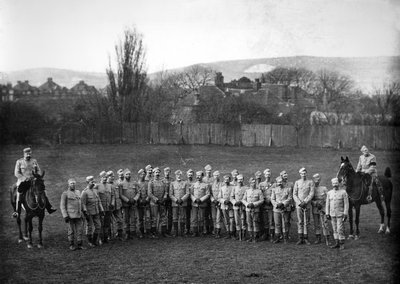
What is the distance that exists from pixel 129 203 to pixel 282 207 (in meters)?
3.98

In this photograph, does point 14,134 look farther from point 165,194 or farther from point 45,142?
point 165,194

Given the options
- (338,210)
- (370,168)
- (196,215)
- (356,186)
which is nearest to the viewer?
(338,210)

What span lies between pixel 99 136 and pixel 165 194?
63.0 feet

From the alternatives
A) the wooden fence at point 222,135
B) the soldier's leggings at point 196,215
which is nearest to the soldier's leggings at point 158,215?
the soldier's leggings at point 196,215

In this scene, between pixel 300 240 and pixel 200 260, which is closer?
pixel 200 260

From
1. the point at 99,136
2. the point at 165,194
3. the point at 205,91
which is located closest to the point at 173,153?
the point at 99,136

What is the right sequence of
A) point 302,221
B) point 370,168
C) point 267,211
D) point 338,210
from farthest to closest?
1. point 370,168
2. point 267,211
3. point 302,221
4. point 338,210

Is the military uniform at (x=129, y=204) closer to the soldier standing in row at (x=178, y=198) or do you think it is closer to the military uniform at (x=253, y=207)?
the soldier standing in row at (x=178, y=198)

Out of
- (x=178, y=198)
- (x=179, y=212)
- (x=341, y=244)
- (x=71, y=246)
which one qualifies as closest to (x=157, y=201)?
(x=178, y=198)

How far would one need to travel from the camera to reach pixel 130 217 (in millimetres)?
13086

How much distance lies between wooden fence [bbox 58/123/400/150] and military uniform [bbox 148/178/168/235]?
60.4 feet

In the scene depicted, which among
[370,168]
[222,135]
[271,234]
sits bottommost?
[271,234]

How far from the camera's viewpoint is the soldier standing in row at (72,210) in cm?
1170

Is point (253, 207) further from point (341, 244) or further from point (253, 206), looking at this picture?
point (341, 244)
